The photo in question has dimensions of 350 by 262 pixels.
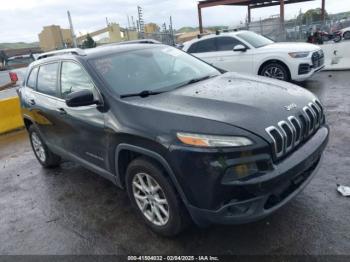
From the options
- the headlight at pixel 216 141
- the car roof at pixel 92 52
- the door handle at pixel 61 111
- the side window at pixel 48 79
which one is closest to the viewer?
the headlight at pixel 216 141

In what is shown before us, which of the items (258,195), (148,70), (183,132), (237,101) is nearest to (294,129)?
(237,101)

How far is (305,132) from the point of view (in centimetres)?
310

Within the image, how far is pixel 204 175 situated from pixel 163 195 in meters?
0.64

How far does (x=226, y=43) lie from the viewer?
9789mm

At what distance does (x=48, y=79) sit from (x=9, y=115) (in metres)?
4.63

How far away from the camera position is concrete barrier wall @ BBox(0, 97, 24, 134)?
27.9 feet

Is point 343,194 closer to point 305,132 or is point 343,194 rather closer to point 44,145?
point 305,132

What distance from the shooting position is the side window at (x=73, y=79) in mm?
3787

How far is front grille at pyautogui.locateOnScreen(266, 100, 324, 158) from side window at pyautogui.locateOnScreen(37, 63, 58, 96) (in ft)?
9.89

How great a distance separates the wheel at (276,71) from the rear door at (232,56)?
0.38 m

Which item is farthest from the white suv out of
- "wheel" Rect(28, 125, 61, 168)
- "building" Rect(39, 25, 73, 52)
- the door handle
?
"building" Rect(39, 25, 73, 52)

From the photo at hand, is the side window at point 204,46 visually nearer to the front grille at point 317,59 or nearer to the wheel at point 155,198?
the front grille at point 317,59

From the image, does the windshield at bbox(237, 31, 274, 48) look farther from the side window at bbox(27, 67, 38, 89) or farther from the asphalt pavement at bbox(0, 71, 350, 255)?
the side window at bbox(27, 67, 38, 89)

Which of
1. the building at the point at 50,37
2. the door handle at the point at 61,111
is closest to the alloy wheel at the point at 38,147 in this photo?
the door handle at the point at 61,111
